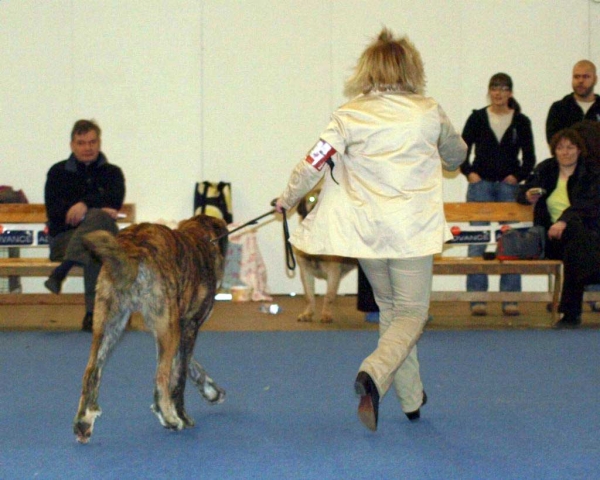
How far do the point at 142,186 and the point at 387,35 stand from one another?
6.06 meters

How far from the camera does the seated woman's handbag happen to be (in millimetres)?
7227

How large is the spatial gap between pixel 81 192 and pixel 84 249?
0.67 m

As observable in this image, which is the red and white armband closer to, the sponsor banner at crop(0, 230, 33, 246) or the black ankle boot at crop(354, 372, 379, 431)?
the black ankle boot at crop(354, 372, 379, 431)

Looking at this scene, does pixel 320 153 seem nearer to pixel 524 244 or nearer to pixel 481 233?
pixel 524 244

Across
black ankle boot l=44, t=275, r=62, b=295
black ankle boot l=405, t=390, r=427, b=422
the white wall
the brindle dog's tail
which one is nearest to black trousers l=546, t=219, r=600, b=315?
the white wall

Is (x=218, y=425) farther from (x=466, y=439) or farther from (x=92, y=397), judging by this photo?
(x=466, y=439)

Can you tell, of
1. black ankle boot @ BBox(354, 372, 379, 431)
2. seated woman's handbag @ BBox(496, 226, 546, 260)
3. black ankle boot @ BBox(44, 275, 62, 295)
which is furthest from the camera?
seated woman's handbag @ BBox(496, 226, 546, 260)

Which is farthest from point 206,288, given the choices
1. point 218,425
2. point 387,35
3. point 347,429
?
point 387,35

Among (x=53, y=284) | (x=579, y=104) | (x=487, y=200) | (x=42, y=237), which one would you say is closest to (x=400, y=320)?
(x=53, y=284)

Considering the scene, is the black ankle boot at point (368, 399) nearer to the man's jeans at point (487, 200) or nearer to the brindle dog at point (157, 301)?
the brindle dog at point (157, 301)

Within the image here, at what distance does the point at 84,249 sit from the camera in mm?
6527

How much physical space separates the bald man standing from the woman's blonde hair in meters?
4.24

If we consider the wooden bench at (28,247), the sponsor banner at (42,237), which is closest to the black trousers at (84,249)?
the wooden bench at (28,247)

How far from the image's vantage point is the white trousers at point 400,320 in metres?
3.57
